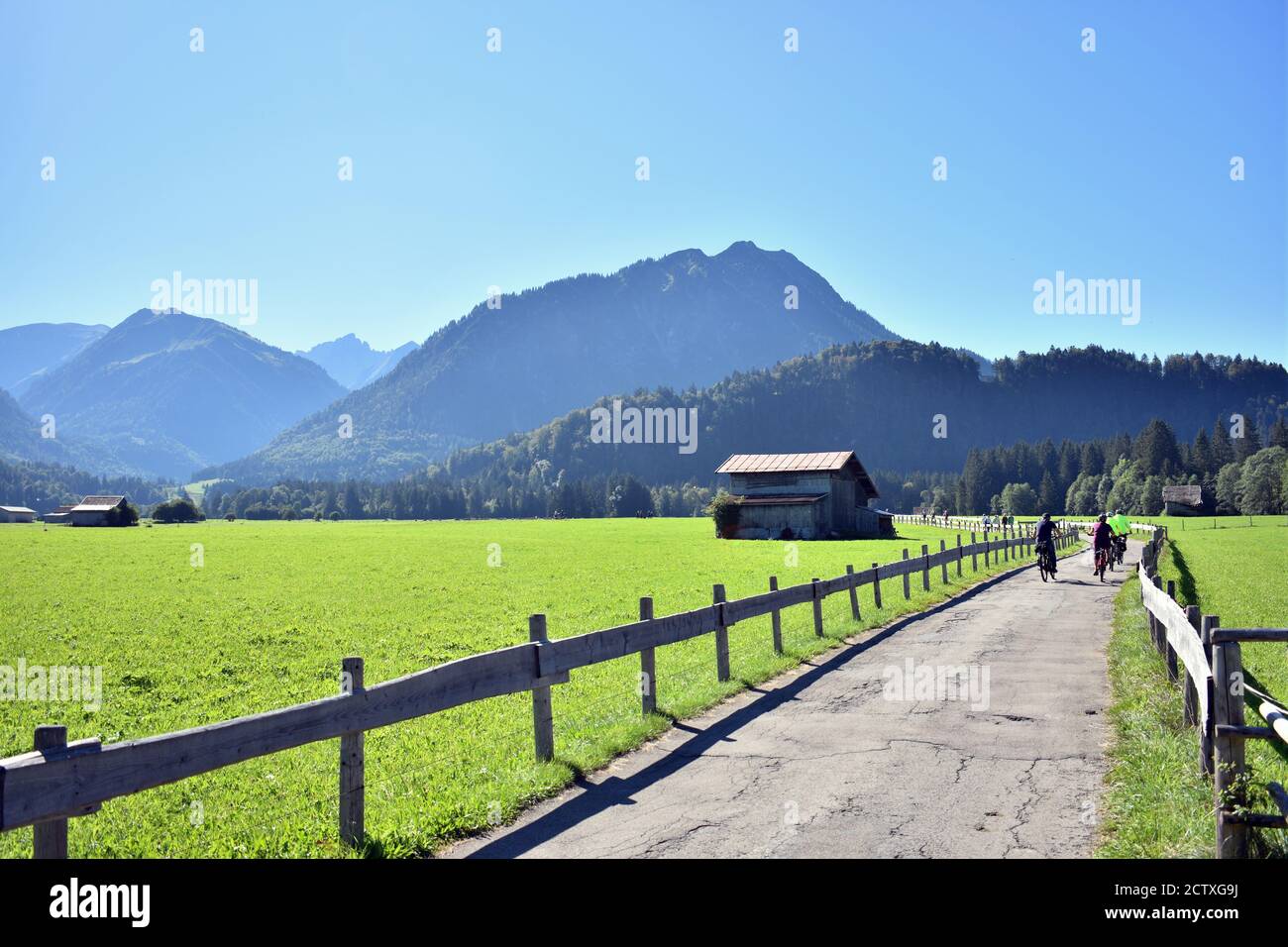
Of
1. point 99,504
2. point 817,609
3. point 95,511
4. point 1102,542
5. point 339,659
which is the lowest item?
point 339,659

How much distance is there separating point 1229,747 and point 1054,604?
57.2 feet

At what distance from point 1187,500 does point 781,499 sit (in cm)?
7902

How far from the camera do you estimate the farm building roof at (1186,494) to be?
123000mm

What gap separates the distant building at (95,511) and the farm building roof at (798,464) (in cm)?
7564

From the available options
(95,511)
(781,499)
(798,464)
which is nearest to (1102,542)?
(781,499)

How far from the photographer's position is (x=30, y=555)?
50688mm

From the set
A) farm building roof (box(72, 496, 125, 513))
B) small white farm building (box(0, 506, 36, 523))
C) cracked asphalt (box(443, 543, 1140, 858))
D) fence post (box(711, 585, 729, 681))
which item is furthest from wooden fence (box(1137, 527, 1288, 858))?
small white farm building (box(0, 506, 36, 523))

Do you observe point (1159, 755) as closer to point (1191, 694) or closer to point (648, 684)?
point (1191, 694)

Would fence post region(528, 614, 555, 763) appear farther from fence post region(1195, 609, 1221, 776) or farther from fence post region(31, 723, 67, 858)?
fence post region(1195, 609, 1221, 776)

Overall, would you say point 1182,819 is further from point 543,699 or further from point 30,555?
point 30,555

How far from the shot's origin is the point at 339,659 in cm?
1795

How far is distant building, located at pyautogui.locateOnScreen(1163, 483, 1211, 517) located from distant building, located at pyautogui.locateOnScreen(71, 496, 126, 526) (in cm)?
13089
